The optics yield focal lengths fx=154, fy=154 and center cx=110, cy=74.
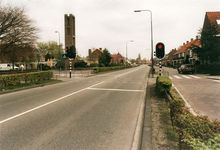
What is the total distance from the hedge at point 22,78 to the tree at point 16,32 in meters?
6.50

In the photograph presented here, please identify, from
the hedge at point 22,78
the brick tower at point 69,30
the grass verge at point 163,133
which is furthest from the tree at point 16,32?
the brick tower at point 69,30

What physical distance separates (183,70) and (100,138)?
23.4 metres

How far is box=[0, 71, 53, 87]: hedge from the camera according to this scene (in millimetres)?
10355

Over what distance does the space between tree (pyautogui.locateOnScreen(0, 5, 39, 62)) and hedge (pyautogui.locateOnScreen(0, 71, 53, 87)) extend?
6498mm

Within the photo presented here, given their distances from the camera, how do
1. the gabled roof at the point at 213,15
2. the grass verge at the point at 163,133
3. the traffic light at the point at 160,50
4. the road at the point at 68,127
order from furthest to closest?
the gabled roof at the point at 213,15, the traffic light at the point at 160,50, the road at the point at 68,127, the grass verge at the point at 163,133

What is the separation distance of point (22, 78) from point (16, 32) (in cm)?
873

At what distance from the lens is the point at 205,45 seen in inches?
823

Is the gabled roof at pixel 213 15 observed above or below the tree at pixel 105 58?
above

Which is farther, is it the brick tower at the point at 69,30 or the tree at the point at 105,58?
the tree at the point at 105,58

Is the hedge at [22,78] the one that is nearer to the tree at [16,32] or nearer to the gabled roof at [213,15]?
the tree at [16,32]

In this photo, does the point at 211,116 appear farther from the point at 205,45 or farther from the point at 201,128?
the point at 205,45

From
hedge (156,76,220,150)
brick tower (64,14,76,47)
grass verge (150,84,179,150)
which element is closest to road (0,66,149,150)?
grass verge (150,84,179,150)

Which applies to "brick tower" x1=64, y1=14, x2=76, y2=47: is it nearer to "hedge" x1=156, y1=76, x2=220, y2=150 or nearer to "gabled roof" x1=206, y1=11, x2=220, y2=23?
"gabled roof" x1=206, y1=11, x2=220, y2=23

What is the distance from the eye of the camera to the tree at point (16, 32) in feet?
55.9
